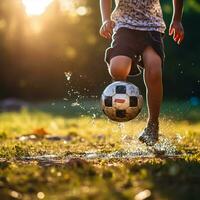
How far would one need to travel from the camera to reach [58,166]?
166 inches

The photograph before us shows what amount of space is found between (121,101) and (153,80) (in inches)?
17.1

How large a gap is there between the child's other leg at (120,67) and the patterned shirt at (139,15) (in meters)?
0.38

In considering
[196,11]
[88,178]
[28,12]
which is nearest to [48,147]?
[88,178]

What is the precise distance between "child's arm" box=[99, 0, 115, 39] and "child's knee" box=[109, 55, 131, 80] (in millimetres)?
248

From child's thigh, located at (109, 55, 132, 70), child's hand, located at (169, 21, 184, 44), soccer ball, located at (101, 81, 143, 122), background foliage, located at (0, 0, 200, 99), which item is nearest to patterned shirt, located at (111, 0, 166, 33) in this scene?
Result: child's hand, located at (169, 21, 184, 44)

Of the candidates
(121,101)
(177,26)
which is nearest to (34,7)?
(177,26)

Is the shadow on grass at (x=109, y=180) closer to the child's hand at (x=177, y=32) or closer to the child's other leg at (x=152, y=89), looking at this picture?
the child's other leg at (x=152, y=89)

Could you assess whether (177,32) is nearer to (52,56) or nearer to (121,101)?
(121,101)

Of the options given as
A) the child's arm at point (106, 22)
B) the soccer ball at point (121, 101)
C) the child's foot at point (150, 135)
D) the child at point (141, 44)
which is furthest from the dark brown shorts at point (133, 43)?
the child's foot at point (150, 135)

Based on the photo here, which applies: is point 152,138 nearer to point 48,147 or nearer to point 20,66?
point 48,147

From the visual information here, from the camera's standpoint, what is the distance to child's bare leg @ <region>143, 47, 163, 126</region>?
5816 mm

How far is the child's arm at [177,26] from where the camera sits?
6074 mm

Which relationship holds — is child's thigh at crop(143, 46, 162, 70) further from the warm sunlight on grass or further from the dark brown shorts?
the warm sunlight on grass

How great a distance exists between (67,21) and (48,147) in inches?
1023
